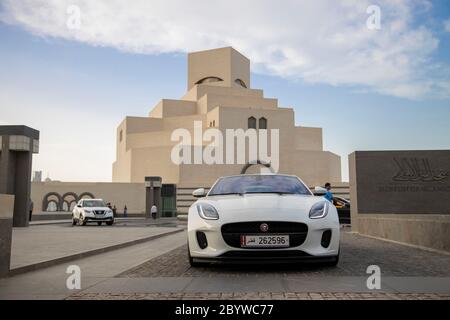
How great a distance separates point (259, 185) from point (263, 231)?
161cm

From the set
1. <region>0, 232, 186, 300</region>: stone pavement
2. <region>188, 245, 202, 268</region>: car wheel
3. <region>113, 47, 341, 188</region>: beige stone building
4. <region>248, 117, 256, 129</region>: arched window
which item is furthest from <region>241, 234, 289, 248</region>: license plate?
<region>248, 117, 256, 129</region>: arched window

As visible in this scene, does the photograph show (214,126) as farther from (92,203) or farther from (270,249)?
(270,249)

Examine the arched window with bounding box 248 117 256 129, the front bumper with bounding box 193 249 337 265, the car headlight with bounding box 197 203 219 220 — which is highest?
the arched window with bounding box 248 117 256 129

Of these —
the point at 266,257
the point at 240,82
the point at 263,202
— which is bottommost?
the point at 266,257

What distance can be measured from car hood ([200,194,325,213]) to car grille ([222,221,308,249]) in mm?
215

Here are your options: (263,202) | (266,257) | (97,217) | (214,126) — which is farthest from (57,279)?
(214,126)

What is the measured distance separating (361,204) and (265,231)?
1305cm

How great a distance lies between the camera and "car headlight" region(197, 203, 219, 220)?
5977 millimetres

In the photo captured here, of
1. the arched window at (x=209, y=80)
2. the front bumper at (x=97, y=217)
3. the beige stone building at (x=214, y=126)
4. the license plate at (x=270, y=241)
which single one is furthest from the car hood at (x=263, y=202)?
the arched window at (x=209, y=80)

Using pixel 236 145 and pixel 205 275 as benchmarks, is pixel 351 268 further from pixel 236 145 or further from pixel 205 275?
pixel 236 145

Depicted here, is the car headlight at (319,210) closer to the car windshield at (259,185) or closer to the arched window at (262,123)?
Result: the car windshield at (259,185)

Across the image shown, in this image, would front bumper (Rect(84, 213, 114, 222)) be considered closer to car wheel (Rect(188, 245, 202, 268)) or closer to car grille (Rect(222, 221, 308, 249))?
car wheel (Rect(188, 245, 202, 268))

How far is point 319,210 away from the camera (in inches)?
240
